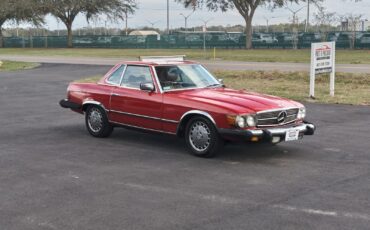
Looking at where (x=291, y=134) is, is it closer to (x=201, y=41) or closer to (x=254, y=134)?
(x=254, y=134)

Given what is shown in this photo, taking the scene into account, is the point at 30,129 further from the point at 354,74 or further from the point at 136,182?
the point at 354,74

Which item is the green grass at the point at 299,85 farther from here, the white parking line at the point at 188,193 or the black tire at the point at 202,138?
Result: the white parking line at the point at 188,193

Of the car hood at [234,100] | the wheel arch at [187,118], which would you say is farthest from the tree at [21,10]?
the wheel arch at [187,118]

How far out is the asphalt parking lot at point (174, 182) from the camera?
506cm

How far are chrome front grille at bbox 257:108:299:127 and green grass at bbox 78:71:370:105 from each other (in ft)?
Answer: 21.8

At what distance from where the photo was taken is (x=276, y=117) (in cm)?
758

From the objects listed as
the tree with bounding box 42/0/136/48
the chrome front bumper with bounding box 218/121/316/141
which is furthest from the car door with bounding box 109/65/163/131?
the tree with bounding box 42/0/136/48

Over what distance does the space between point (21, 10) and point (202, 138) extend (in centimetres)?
6194

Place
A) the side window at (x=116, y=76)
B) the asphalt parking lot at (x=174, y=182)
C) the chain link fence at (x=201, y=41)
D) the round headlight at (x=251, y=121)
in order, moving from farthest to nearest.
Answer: the chain link fence at (x=201, y=41), the side window at (x=116, y=76), the round headlight at (x=251, y=121), the asphalt parking lot at (x=174, y=182)

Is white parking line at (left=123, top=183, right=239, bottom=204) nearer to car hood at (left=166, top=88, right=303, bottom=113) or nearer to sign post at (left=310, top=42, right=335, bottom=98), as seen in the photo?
car hood at (left=166, top=88, right=303, bottom=113)

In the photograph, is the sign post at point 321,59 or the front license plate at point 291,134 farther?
the sign post at point 321,59

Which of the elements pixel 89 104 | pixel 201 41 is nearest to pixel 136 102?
pixel 89 104

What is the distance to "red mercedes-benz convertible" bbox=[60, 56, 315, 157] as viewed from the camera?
7.37m

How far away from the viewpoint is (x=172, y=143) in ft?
29.0
